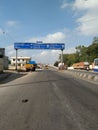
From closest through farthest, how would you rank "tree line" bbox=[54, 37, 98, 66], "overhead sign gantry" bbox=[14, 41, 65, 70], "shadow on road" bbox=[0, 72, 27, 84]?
"shadow on road" bbox=[0, 72, 27, 84], "overhead sign gantry" bbox=[14, 41, 65, 70], "tree line" bbox=[54, 37, 98, 66]

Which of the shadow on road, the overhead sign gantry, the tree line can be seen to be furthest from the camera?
the tree line

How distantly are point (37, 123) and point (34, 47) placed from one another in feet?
250

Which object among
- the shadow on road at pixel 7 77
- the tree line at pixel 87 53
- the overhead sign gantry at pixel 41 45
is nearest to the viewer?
the shadow on road at pixel 7 77

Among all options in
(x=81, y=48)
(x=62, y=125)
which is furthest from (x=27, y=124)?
(x=81, y=48)

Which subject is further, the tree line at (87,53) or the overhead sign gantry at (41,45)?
the tree line at (87,53)

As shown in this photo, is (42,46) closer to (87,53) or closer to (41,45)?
(41,45)

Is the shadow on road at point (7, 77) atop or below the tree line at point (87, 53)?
below

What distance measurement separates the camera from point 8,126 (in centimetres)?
778

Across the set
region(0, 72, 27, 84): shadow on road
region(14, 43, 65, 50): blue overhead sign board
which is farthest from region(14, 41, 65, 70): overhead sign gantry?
region(0, 72, 27, 84): shadow on road

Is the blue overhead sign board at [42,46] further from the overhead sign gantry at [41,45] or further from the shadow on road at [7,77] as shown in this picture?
the shadow on road at [7,77]

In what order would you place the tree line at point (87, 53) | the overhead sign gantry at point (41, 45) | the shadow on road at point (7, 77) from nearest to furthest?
the shadow on road at point (7, 77) → the overhead sign gantry at point (41, 45) → the tree line at point (87, 53)

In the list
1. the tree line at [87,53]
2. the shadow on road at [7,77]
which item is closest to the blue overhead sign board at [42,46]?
the shadow on road at [7,77]

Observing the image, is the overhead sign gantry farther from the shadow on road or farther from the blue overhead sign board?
the shadow on road

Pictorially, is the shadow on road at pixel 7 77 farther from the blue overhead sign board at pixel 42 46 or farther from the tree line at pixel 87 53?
the tree line at pixel 87 53
